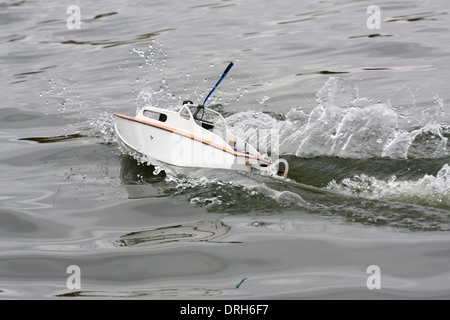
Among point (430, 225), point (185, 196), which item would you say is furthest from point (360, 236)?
point (185, 196)

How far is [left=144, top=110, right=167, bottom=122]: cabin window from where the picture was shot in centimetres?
1319

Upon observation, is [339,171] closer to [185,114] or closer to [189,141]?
[189,141]

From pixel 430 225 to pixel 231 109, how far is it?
305 inches

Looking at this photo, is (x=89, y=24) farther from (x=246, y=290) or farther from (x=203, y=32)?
(x=246, y=290)

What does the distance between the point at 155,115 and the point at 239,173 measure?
7.08ft

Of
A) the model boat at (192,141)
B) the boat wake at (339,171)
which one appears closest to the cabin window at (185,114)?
the model boat at (192,141)

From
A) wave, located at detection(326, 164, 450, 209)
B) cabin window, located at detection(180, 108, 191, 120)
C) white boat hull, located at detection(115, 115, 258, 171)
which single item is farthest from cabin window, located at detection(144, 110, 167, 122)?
wave, located at detection(326, 164, 450, 209)

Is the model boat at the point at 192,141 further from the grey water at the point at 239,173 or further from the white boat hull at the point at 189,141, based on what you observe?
the grey water at the point at 239,173

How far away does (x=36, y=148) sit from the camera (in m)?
15.4

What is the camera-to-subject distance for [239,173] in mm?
12219

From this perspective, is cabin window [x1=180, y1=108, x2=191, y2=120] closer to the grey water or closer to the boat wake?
the boat wake

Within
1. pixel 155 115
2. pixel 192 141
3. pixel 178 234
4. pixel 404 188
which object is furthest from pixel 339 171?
pixel 178 234

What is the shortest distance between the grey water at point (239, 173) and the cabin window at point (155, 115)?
83 cm

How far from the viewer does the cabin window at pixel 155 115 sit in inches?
519
